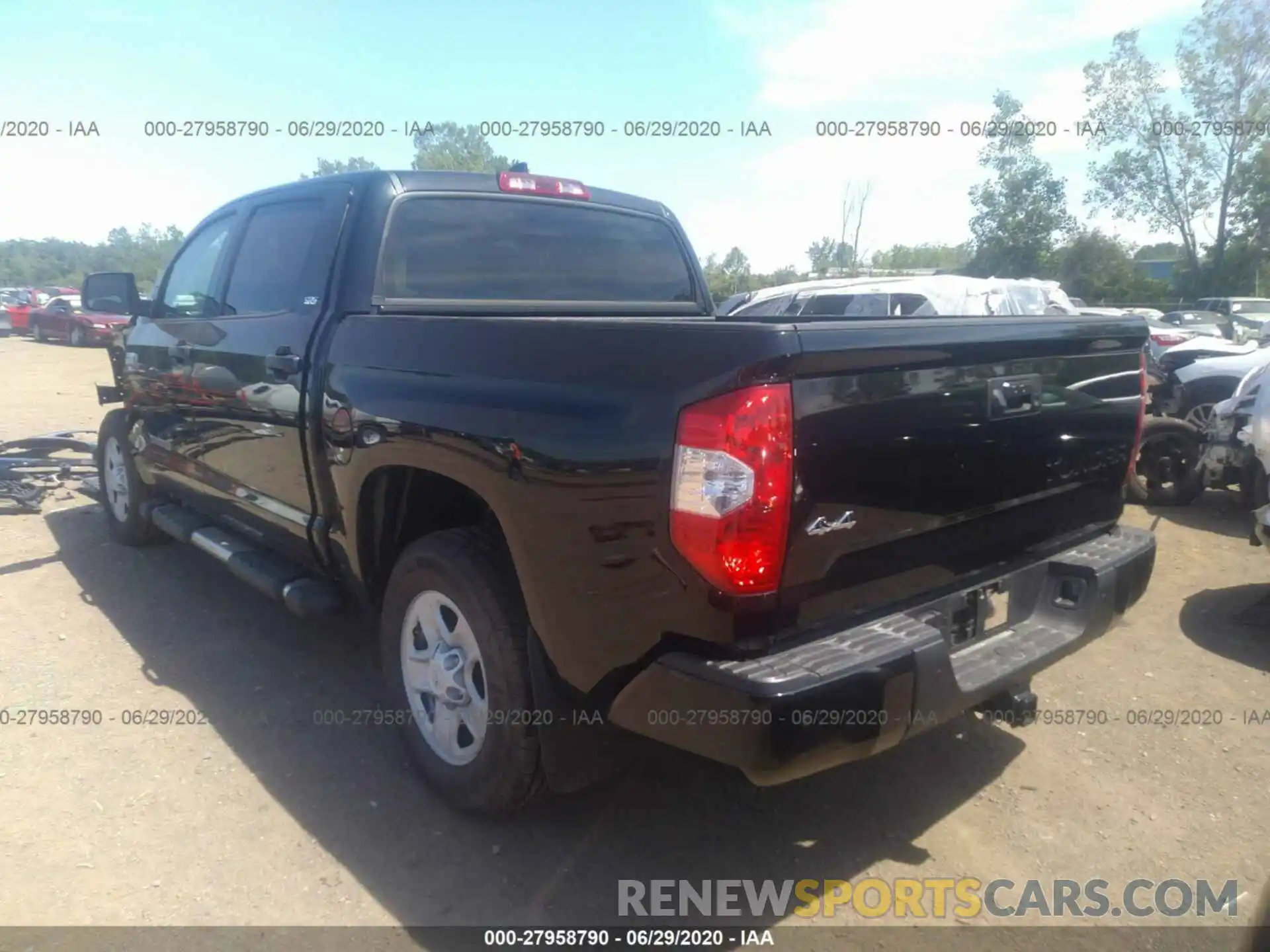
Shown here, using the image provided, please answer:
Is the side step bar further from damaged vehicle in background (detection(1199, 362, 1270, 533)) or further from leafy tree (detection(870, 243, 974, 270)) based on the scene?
leafy tree (detection(870, 243, 974, 270))

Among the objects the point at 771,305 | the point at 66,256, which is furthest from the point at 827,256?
the point at 66,256

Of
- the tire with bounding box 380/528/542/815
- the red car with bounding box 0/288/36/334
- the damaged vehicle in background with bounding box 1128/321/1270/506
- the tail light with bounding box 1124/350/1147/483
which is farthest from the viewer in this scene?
the red car with bounding box 0/288/36/334

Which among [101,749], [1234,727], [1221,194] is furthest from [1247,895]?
[1221,194]

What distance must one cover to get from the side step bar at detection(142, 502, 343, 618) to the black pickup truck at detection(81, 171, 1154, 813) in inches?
0.8

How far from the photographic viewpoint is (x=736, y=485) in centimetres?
204

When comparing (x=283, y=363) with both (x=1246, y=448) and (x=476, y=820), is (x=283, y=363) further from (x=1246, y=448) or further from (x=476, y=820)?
(x=1246, y=448)

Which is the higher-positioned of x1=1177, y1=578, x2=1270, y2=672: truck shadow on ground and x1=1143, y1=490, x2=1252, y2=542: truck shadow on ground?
x1=1177, y1=578, x2=1270, y2=672: truck shadow on ground

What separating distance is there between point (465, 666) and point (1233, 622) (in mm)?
4143

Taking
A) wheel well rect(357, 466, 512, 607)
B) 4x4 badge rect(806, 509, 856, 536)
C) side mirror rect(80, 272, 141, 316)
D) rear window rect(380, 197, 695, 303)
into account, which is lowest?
wheel well rect(357, 466, 512, 607)

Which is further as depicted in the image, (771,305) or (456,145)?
(456,145)

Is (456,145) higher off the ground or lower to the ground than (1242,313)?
higher

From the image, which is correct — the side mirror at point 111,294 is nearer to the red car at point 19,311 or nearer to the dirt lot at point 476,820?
the dirt lot at point 476,820

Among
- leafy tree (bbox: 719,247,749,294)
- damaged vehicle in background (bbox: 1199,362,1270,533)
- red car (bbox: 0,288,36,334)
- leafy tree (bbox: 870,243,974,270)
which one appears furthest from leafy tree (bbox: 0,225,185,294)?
damaged vehicle in background (bbox: 1199,362,1270,533)

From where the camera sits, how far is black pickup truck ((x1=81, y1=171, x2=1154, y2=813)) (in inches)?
82.0
